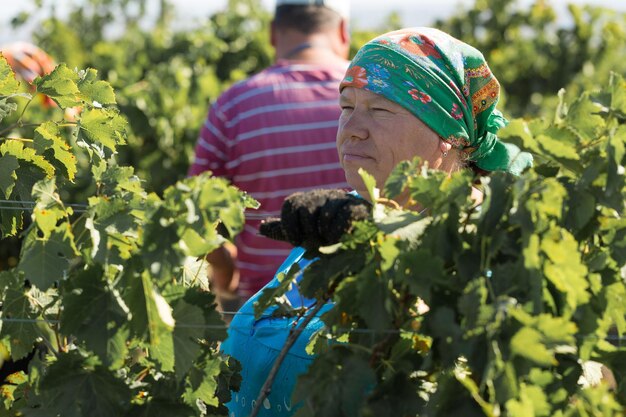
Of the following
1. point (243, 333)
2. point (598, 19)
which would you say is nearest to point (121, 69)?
point (598, 19)

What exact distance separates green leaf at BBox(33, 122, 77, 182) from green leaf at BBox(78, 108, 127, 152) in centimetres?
6

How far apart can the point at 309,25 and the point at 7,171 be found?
2.60m

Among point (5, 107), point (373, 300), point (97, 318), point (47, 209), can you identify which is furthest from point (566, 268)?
point (5, 107)

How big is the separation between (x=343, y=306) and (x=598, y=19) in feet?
27.7

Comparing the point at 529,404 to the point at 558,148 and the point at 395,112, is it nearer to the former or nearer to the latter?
the point at 558,148

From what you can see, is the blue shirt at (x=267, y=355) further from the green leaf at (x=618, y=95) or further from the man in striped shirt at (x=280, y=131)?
the man in striped shirt at (x=280, y=131)

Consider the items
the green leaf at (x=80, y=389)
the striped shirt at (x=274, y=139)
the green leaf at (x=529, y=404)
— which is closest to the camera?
the green leaf at (x=529, y=404)

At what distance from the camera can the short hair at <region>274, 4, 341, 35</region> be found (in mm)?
4652

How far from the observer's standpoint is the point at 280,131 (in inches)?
170

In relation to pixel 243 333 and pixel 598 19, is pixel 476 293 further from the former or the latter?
pixel 598 19

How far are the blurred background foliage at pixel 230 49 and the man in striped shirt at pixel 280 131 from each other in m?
2.34

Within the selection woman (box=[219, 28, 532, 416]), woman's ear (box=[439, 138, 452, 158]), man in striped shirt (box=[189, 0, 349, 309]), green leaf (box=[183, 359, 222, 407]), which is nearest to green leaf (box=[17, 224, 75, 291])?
green leaf (box=[183, 359, 222, 407])

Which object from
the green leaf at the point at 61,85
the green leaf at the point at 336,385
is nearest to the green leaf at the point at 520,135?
the green leaf at the point at 336,385

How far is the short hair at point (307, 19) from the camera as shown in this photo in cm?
465
